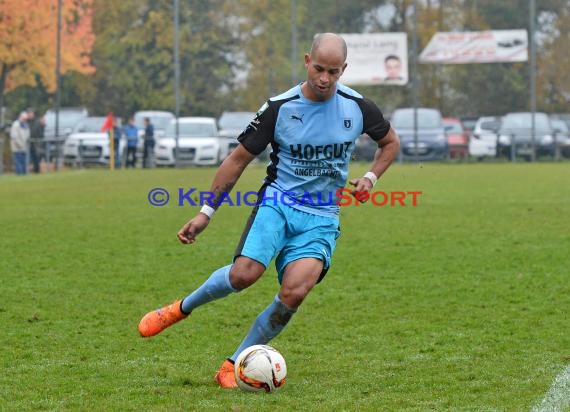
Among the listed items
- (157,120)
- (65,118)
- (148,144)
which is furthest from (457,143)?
(65,118)

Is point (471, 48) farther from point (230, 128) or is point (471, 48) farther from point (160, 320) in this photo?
point (160, 320)

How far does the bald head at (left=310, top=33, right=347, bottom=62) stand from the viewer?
242 inches

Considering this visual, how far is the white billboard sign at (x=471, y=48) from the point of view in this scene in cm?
4022

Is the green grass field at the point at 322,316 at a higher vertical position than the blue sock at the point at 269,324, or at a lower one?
lower

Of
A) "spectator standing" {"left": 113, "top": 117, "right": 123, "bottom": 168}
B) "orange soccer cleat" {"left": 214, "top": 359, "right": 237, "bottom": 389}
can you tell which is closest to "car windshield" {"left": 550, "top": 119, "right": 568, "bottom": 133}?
"spectator standing" {"left": 113, "top": 117, "right": 123, "bottom": 168}

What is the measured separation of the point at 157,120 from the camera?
135 feet

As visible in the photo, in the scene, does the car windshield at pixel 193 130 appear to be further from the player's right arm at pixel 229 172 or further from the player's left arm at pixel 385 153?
the player's right arm at pixel 229 172

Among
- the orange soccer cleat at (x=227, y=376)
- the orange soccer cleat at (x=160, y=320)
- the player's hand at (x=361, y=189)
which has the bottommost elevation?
the orange soccer cleat at (x=227, y=376)

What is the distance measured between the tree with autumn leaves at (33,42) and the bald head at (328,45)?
110 feet

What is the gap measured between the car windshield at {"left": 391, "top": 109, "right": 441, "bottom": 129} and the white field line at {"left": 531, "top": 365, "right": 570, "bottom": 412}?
31572 millimetres

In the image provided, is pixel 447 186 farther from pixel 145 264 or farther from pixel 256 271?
pixel 256 271

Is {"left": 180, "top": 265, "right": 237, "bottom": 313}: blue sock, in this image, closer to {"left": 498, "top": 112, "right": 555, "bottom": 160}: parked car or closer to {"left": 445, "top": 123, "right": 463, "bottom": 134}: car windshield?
{"left": 445, "top": 123, "right": 463, "bottom": 134}: car windshield

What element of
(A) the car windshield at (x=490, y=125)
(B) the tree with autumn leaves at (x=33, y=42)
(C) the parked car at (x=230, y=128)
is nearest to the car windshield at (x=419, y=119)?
(A) the car windshield at (x=490, y=125)

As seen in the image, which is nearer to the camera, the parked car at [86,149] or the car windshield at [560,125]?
the parked car at [86,149]
